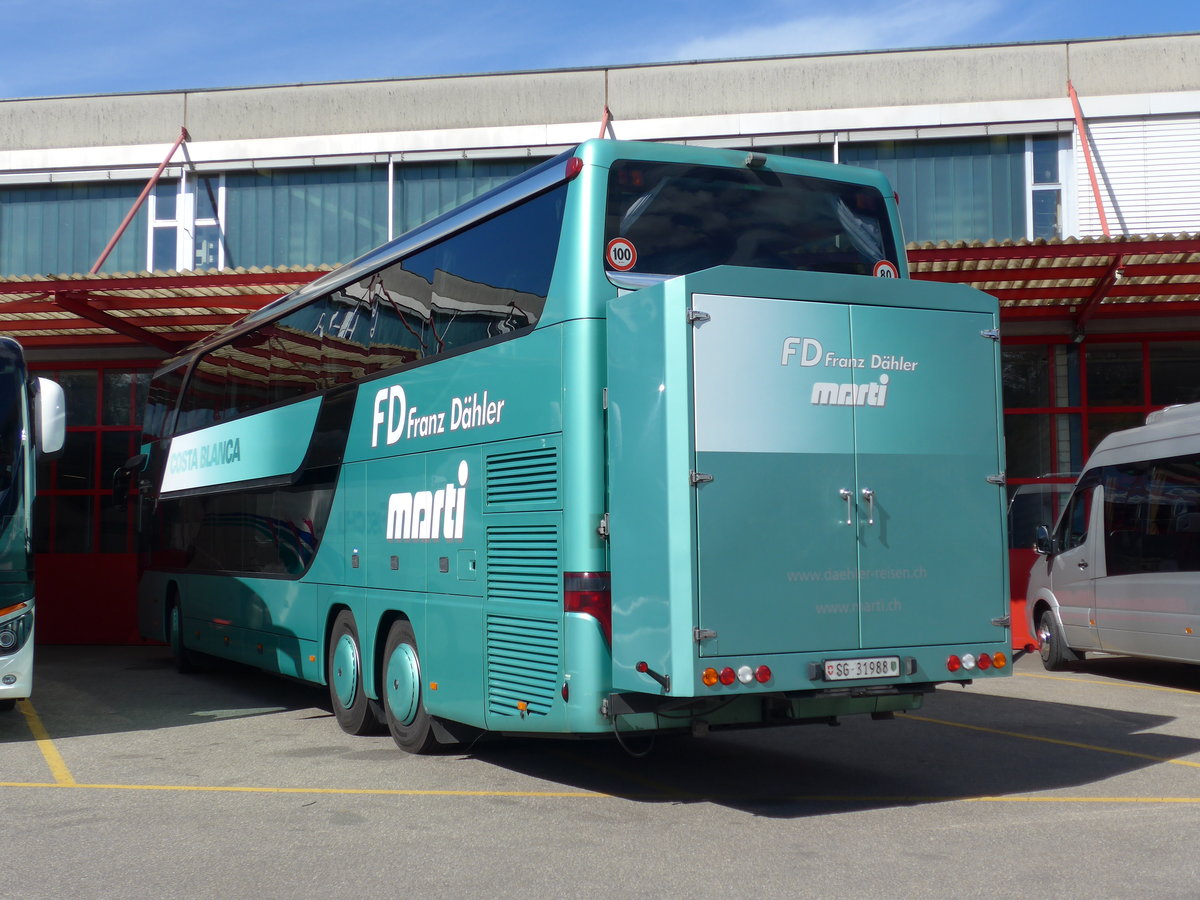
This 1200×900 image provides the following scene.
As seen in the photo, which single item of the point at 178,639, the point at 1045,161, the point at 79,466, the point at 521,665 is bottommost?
the point at 178,639

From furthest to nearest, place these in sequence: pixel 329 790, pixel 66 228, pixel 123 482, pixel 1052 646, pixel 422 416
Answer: pixel 66 228 < pixel 123 482 < pixel 1052 646 < pixel 422 416 < pixel 329 790

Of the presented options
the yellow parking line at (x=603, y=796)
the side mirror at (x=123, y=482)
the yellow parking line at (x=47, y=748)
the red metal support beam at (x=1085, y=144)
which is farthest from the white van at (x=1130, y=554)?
the side mirror at (x=123, y=482)

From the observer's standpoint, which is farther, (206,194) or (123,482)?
(206,194)

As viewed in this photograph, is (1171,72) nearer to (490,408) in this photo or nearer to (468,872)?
(490,408)

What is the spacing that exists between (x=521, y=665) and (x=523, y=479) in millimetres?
1109

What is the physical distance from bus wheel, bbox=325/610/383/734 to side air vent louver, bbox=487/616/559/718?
7.89 feet

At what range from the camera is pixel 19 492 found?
10.4 meters

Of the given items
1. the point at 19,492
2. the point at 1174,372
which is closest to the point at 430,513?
the point at 19,492

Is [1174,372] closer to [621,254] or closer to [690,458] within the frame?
[621,254]

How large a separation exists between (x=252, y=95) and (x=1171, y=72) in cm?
1400

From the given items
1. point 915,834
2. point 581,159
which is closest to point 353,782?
point 915,834

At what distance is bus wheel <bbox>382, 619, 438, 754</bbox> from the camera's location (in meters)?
9.11

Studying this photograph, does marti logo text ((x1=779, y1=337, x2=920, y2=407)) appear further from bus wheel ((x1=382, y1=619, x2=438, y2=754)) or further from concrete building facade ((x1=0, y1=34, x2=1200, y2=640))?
concrete building facade ((x1=0, y1=34, x2=1200, y2=640))

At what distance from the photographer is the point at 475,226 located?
866 centimetres
